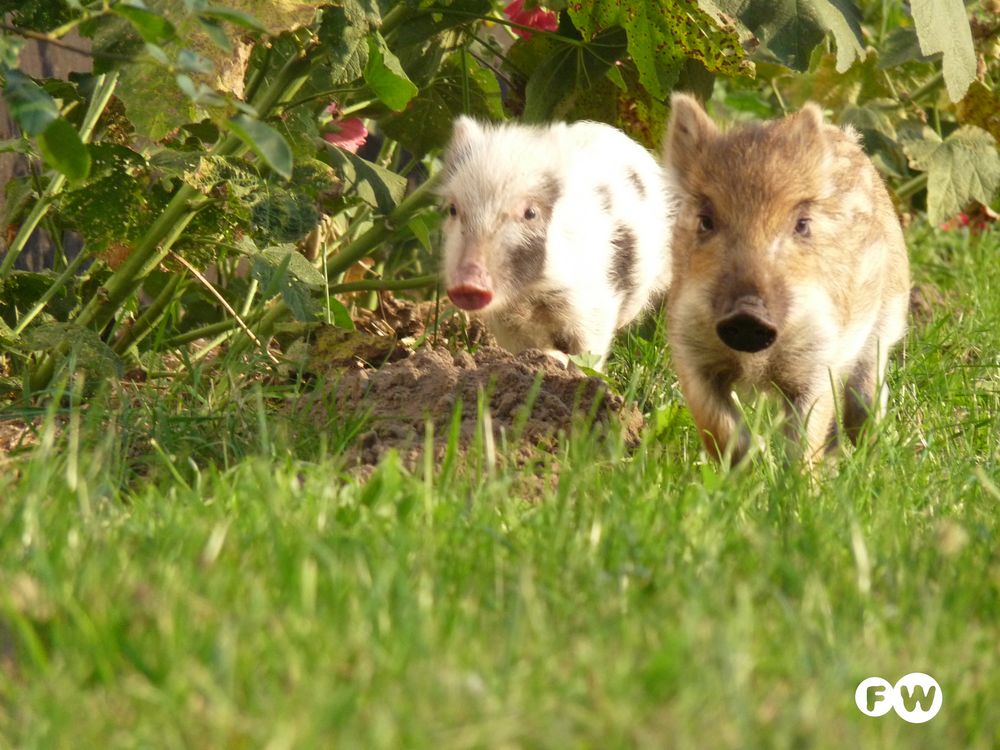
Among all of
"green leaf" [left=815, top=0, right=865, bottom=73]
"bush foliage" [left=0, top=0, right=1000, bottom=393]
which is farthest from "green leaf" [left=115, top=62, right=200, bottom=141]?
"green leaf" [left=815, top=0, right=865, bottom=73]

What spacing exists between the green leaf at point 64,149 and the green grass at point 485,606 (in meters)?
0.60

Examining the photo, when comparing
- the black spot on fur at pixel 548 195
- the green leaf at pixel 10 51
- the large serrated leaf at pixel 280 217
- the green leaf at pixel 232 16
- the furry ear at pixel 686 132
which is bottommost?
the black spot on fur at pixel 548 195

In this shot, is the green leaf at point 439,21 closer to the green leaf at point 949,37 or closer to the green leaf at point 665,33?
the green leaf at point 665,33

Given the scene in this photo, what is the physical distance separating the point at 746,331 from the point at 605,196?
6.79ft

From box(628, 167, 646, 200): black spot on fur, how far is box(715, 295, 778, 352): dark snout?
223 cm

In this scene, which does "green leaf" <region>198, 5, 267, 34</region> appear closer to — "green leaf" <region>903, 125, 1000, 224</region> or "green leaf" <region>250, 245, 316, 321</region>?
"green leaf" <region>250, 245, 316, 321</region>

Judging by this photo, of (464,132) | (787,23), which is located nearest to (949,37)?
(787,23)

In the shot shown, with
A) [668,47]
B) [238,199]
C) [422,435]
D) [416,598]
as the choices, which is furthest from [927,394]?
[416,598]

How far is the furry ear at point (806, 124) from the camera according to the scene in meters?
4.56

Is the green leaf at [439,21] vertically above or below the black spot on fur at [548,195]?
above

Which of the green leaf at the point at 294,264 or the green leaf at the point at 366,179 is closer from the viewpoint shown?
the green leaf at the point at 294,264

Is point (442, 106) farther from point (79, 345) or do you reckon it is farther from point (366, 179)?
point (79, 345)

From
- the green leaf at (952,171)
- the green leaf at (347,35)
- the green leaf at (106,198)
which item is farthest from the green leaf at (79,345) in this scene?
the green leaf at (952,171)

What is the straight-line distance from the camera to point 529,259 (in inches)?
226
